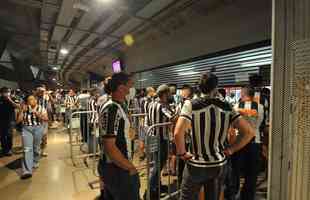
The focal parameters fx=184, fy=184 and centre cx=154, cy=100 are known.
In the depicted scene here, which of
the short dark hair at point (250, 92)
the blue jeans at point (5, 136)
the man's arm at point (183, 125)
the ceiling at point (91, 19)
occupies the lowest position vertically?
the blue jeans at point (5, 136)

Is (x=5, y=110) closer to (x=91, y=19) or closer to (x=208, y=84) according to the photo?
(x=91, y=19)

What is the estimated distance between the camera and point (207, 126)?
160 centimetres

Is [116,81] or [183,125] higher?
[116,81]

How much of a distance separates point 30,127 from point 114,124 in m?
3.05

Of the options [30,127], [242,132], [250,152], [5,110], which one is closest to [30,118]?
[30,127]

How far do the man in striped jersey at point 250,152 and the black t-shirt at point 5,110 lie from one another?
18.1 feet

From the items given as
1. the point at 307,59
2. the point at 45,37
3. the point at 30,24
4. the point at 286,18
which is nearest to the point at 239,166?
the point at 307,59

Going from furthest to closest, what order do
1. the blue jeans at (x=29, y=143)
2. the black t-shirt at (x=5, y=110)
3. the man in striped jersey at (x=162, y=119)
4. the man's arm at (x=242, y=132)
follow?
the black t-shirt at (x=5, y=110), the blue jeans at (x=29, y=143), the man in striped jersey at (x=162, y=119), the man's arm at (x=242, y=132)

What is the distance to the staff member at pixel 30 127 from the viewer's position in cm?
359

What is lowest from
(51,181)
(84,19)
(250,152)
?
(51,181)

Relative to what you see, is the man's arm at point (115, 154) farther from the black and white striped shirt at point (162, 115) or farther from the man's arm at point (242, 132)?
the black and white striped shirt at point (162, 115)

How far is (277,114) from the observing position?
5.73 ft

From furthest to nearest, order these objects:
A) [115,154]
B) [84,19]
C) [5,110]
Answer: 1. [84,19]
2. [5,110]
3. [115,154]

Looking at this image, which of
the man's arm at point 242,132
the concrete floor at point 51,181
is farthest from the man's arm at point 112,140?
the concrete floor at point 51,181
